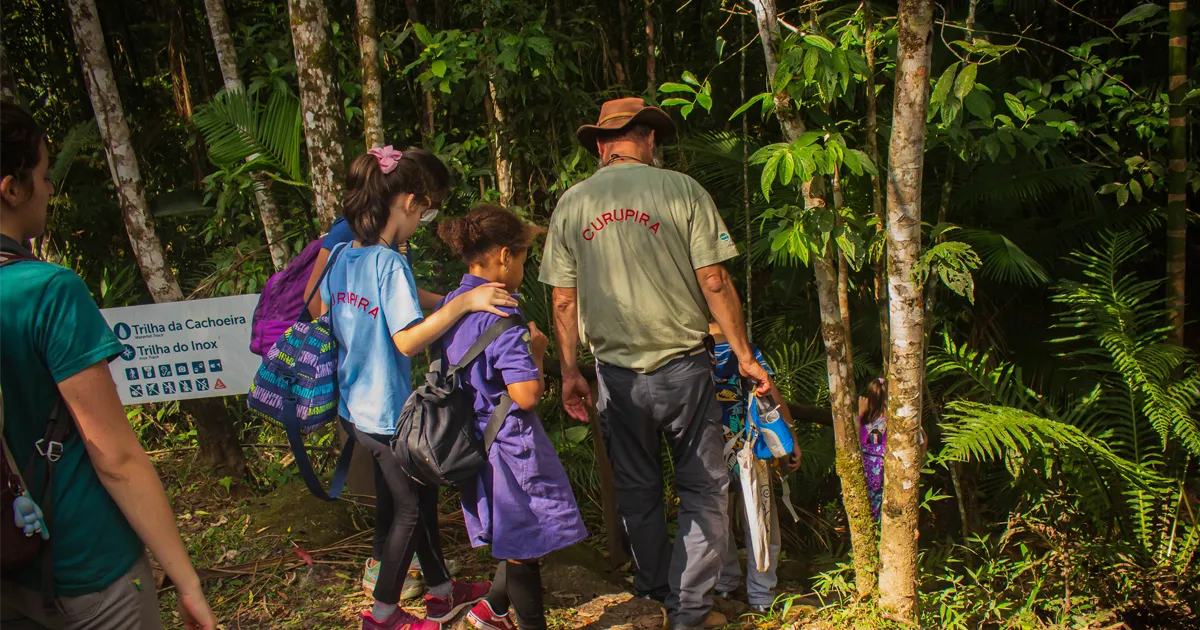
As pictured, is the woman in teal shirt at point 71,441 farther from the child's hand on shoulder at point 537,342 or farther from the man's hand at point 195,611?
the child's hand on shoulder at point 537,342

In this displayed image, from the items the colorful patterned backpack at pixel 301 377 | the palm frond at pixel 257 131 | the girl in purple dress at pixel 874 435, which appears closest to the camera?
the colorful patterned backpack at pixel 301 377

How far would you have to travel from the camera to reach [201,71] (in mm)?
6168

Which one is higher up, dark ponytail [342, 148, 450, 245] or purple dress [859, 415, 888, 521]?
dark ponytail [342, 148, 450, 245]

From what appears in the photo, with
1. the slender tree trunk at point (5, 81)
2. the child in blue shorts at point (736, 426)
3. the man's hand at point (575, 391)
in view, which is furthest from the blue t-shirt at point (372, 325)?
the slender tree trunk at point (5, 81)

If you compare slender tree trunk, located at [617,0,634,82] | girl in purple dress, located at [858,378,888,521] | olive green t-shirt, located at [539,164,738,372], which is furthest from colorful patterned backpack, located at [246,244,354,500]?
slender tree trunk, located at [617,0,634,82]

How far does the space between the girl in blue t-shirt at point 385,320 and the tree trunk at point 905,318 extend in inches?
48.8

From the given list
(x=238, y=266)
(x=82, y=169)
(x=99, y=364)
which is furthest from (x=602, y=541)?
(x=82, y=169)

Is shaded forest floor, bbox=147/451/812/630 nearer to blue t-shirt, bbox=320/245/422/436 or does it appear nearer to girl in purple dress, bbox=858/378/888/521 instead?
girl in purple dress, bbox=858/378/888/521

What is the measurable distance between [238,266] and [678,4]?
292 cm

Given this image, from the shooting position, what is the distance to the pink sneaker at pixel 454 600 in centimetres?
333

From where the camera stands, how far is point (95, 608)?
1696mm

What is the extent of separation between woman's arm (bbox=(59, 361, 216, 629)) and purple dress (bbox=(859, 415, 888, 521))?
272 cm

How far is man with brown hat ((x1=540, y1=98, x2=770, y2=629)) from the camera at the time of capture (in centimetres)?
317

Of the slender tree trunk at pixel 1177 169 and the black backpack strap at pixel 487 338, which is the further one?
the slender tree trunk at pixel 1177 169
